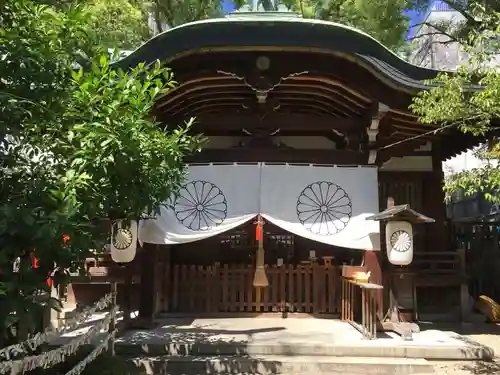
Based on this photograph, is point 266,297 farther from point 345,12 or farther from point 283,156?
point 345,12

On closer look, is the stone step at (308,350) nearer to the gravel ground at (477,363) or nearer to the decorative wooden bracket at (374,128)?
the gravel ground at (477,363)

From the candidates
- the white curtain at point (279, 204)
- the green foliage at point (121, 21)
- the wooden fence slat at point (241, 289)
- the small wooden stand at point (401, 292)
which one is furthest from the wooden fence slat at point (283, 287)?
the green foliage at point (121, 21)

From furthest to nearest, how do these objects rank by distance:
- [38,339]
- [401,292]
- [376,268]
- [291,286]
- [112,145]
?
[291,286], [401,292], [376,268], [112,145], [38,339]

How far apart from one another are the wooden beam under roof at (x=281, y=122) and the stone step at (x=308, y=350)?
12.8 ft

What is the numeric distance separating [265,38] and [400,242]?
12.7 feet

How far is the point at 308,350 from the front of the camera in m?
6.90

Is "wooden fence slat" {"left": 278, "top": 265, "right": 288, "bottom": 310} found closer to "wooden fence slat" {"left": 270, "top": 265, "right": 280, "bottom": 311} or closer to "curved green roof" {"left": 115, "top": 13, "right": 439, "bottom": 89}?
"wooden fence slat" {"left": 270, "top": 265, "right": 280, "bottom": 311}

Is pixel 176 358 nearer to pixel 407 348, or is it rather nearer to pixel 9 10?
pixel 407 348

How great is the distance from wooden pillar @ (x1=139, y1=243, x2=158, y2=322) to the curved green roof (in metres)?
3.19

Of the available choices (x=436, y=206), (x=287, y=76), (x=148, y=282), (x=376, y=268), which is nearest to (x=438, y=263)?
(x=376, y=268)

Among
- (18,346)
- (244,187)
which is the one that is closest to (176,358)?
(244,187)

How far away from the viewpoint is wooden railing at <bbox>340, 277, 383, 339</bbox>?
7417mm

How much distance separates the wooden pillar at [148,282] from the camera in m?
8.23

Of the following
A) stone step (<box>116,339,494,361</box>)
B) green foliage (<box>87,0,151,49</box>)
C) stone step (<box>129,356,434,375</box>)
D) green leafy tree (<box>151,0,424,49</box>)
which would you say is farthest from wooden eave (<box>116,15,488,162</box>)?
green leafy tree (<box>151,0,424,49</box>)
